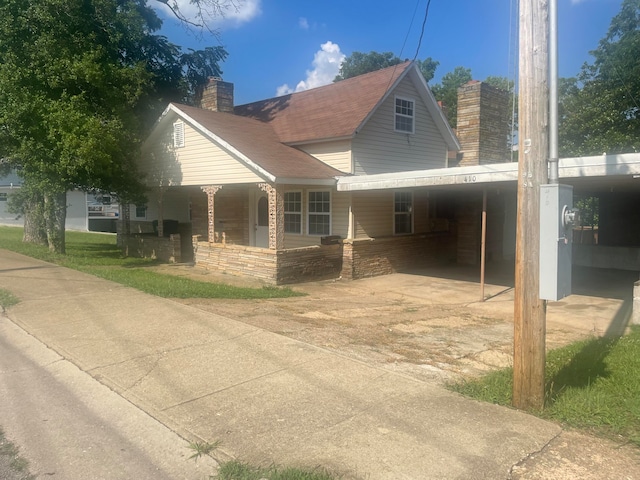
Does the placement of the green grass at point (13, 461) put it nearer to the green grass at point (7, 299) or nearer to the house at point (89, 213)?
the green grass at point (7, 299)

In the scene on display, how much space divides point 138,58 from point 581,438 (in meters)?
19.4

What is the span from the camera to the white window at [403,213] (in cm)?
1527

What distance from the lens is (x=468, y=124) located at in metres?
16.9

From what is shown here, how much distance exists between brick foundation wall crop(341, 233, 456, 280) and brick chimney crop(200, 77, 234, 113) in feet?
27.0

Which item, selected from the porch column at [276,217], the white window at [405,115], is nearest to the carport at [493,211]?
the porch column at [276,217]

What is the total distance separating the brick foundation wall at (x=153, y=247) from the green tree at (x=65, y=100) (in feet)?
5.82

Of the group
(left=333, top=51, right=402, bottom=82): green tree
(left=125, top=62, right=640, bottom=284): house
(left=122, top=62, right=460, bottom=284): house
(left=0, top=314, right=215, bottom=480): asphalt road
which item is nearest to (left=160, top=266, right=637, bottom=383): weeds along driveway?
(left=122, top=62, right=460, bottom=284): house

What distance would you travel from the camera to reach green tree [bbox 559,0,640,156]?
21.6 m

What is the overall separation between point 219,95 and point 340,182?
773 centimetres

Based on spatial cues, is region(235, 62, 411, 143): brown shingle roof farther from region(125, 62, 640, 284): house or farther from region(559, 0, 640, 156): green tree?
region(559, 0, 640, 156): green tree

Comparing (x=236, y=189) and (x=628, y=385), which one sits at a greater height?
(x=236, y=189)

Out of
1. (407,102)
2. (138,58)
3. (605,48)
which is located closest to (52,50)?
(138,58)

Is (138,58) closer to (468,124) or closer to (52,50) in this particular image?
(52,50)

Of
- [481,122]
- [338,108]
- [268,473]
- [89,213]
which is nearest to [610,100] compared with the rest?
[481,122]
